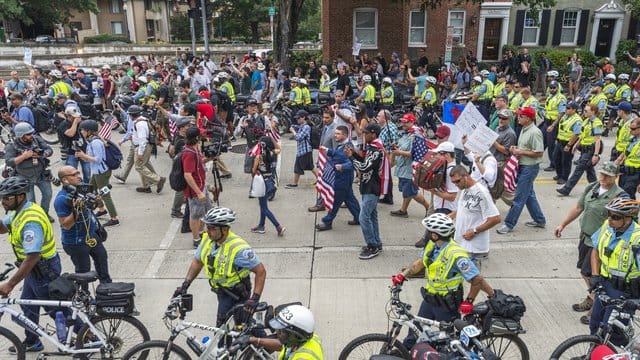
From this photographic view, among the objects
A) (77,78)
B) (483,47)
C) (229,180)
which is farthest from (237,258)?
(483,47)

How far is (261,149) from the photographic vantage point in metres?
8.12

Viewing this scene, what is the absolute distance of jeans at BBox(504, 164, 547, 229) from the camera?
793 centimetres

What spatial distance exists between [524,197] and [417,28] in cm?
1753

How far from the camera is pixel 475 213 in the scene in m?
5.96

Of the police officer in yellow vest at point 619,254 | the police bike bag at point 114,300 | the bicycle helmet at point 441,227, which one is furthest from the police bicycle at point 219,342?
the police officer in yellow vest at point 619,254

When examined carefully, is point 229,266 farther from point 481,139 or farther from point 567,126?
point 567,126

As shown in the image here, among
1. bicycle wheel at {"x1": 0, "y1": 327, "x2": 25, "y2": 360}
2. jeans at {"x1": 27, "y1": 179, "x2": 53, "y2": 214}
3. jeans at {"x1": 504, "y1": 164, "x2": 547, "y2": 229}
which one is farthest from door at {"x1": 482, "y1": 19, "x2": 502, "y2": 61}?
bicycle wheel at {"x1": 0, "y1": 327, "x2": 25, "y2": 360}

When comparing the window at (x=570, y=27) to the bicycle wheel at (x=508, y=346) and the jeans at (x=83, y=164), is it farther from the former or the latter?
the bicycle wheel at (x=508, y=346)

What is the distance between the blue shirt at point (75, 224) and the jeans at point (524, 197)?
587 centimetres

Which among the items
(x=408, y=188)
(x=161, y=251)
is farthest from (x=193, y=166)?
(x=408, y=188)

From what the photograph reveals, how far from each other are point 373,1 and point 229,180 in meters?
15.1

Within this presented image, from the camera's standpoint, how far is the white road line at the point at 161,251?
23.8ft

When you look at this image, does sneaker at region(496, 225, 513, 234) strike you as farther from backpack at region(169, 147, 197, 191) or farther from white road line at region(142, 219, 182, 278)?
white road line at region(142, 219, 182, 278)

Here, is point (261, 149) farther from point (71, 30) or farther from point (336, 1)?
point (71, 30)
